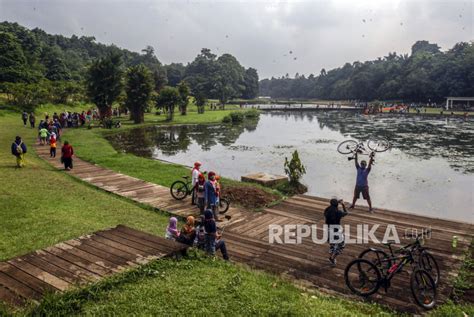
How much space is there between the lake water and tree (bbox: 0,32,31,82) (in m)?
23.6

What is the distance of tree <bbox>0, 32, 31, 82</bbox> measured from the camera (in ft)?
170

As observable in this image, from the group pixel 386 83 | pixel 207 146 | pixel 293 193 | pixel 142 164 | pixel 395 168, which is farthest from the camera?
pixel 386 83

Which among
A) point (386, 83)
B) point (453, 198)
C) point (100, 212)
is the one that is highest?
point (386, 83)

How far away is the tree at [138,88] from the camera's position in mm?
46812

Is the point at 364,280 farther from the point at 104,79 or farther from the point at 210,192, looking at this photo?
the point at 104,79

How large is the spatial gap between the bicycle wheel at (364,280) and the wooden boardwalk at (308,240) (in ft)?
0.56

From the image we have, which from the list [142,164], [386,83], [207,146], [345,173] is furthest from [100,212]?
[386,83]

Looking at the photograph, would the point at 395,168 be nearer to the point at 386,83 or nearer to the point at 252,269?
the point at 252,269

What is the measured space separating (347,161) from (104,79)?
30.6 m

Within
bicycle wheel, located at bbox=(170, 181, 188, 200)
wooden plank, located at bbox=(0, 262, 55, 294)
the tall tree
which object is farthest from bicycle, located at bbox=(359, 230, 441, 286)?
the tall tree

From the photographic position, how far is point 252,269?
8.44 m

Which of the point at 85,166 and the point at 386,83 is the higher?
the point at 386,83

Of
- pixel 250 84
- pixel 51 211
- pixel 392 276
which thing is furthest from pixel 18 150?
pixel 250 84

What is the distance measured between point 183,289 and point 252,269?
2524 millimetres
